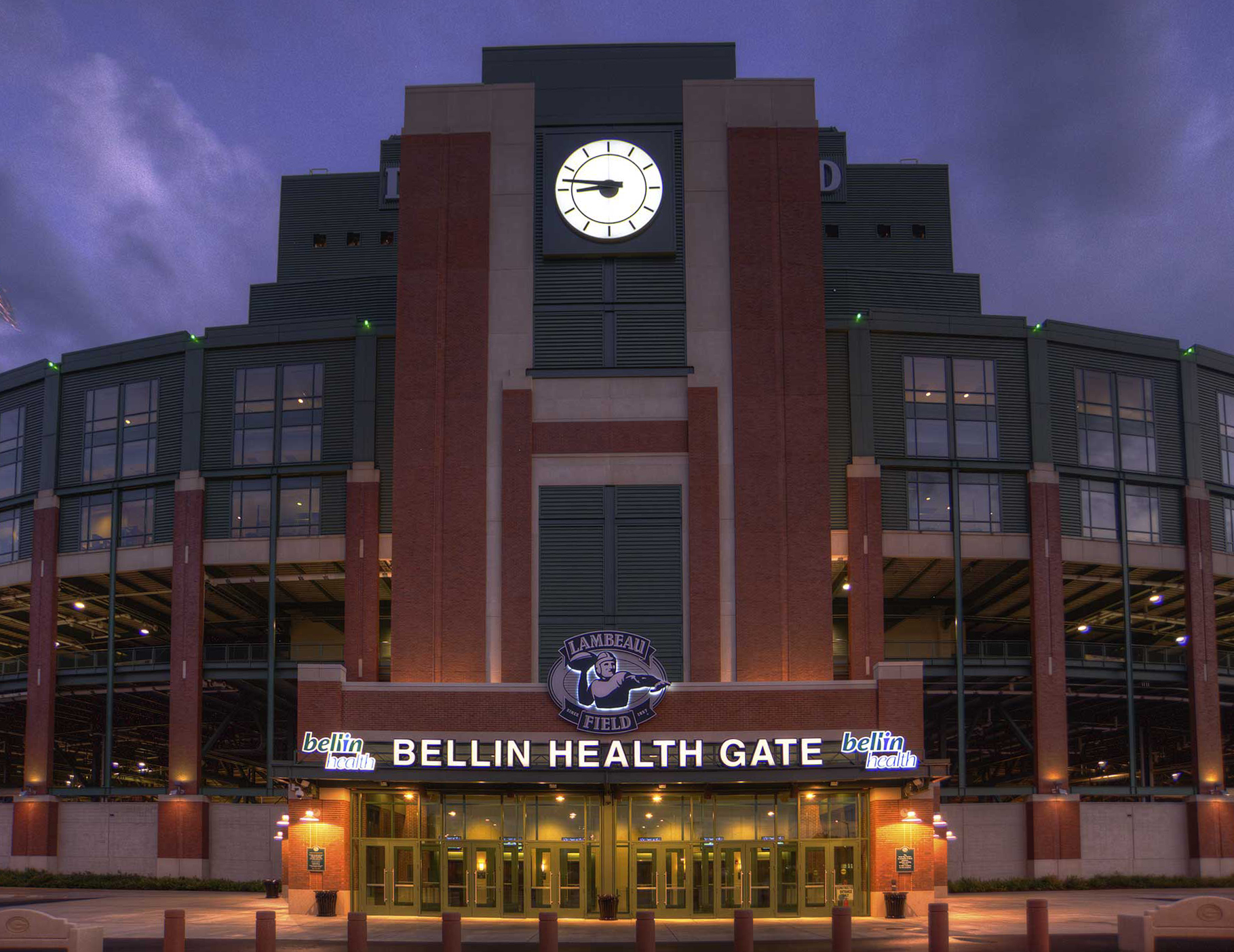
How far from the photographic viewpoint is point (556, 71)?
5256cm

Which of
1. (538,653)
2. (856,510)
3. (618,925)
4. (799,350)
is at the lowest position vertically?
(618,925)

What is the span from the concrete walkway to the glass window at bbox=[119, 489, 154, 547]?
569 inches

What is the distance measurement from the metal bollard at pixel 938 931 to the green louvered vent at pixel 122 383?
39.1 metres

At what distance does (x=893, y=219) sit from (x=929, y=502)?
20063 millimetres

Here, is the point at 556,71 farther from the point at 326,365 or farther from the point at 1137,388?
the point at 1137,388

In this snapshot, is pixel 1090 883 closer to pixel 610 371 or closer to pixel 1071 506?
pixel 1071 506

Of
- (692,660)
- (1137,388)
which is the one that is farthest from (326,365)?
(1137,388)

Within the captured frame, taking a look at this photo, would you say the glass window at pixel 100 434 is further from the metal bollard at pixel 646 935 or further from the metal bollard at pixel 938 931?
the metal bollard at pixel 938 931

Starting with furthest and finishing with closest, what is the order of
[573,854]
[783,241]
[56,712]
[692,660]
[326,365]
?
1. [56,712]
2. [326,365]
3. [783,241]
4. [692,660]
5. [573,854]

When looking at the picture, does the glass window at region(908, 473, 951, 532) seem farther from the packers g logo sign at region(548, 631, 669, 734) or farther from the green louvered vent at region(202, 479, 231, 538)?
the green louvered vent at region(202, 479, 231, 538)

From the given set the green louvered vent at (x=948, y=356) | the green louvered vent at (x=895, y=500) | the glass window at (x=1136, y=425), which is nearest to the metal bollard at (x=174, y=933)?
the green louvered vent at (x=895, y=500)

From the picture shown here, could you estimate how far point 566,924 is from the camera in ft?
132

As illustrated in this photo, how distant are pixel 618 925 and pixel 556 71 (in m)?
31.1

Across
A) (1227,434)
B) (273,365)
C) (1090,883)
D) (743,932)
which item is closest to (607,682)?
(743,932)
